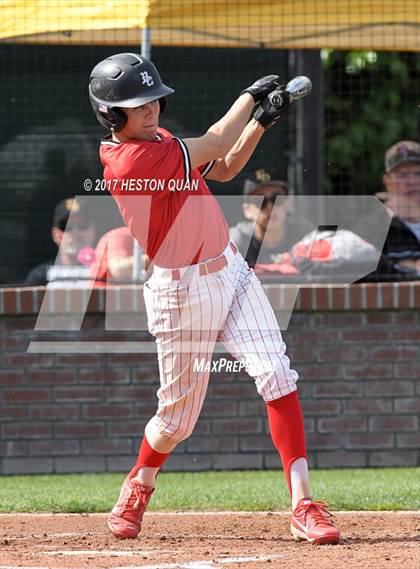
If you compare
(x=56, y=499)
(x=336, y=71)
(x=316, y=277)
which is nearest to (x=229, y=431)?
(x=316, y=277)

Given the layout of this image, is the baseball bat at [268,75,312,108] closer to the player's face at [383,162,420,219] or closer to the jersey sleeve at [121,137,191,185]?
the jersey sleeve at [121,137,191,185]

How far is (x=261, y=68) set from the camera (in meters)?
9.91

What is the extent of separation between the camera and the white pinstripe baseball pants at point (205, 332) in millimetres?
5000

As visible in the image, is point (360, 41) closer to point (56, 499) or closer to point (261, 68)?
point (261, 68)

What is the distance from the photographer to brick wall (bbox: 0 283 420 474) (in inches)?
320

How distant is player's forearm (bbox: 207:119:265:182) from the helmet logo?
46cm

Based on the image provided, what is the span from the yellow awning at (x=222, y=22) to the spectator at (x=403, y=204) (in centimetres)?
78

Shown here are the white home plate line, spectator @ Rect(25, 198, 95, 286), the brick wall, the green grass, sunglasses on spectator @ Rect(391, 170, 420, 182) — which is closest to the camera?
the white home plate line

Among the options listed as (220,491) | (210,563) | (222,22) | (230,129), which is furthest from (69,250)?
(210,563)

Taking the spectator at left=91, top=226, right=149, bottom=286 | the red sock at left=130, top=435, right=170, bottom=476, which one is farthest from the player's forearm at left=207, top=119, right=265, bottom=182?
the spectator at left=91, top=226, right=149, bottom=286

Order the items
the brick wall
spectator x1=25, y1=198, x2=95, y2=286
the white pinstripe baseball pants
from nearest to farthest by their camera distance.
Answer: the white pinstripe baseball pants < the brick wall < spectator x1=25, y1=198, x2=95, y2=286

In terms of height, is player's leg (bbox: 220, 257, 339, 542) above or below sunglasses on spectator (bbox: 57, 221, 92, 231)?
below

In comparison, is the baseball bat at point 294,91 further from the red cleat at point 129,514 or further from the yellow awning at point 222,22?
the yellow awning at point 222,22

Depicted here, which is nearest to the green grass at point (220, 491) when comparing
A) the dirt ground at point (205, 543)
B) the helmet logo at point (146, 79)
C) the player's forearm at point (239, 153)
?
the dirt ground at point (205, 543)
